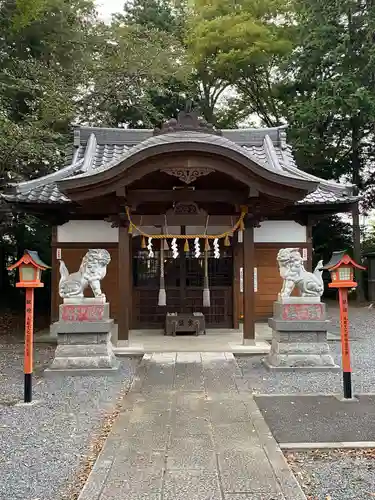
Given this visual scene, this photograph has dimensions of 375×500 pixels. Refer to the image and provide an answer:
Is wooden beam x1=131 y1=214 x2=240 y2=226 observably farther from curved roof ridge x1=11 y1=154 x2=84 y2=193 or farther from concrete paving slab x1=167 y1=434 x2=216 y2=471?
concrete paving slab x1=167 y1=434 x2=216 y2=471

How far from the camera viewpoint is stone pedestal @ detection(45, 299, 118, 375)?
6355 mm

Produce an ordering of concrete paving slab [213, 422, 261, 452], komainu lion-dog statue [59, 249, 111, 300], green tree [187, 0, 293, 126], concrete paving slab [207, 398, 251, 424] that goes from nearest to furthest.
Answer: concrete paving slab [213, 422, 261, 452] < concrete paving slab [207, 398, 251, 424] < komainu lion-dog statue [59, 249, 111, 300] < green tree [187, 0, 293, 126]

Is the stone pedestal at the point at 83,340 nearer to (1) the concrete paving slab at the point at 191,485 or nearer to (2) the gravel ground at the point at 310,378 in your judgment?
(2) the gravel ground at the point at 310,378

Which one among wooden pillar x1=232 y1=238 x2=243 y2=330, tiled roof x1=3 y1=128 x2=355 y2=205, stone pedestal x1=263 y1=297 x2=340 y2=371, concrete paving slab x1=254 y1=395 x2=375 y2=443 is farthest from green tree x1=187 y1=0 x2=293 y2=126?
concrete paving slab x1=254 y1=395 x2=375 y2=443

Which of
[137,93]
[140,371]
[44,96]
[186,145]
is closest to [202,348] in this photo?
[140,371]

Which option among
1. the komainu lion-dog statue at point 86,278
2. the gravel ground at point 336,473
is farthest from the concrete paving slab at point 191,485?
the komainu lion-dog statue at point 86,278

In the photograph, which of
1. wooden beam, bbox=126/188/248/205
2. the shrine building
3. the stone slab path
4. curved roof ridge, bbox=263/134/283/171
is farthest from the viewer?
curved roof ridge, bbox=263/134/283/171

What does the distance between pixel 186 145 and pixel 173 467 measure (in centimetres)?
492

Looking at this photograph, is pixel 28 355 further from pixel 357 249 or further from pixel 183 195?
pixel 357 249

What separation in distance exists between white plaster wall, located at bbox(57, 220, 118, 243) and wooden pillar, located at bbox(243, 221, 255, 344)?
355cm

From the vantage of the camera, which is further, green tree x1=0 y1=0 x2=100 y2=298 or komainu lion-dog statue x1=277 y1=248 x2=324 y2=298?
green tree x1=0 y1=0 x2=100 y2=298

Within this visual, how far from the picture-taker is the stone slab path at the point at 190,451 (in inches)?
113

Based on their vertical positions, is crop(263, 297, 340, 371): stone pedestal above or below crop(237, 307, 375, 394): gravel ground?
above

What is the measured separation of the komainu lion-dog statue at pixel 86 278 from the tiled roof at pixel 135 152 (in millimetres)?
1470
